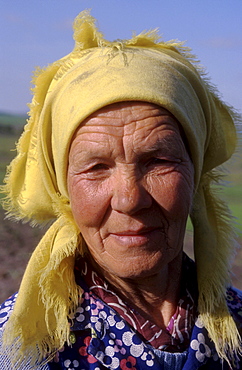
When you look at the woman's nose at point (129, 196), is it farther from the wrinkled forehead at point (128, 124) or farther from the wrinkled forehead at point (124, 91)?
the wrinkled forehead at point (124, 91)

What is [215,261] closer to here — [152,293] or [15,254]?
[152,293]

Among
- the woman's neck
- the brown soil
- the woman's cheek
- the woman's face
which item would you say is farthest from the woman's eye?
the brown soil

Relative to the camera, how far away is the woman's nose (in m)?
1.88

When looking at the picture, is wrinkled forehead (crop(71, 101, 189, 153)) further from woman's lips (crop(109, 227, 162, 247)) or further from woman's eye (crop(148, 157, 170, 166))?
woman's lips (crop(109, 227, 162, 247))

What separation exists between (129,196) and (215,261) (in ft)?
2.20

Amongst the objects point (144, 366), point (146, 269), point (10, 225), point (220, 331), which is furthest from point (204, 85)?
point (10, 225)

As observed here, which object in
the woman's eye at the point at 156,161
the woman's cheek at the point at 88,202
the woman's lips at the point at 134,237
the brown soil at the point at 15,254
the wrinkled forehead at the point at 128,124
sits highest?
the wrinkled forehead at the point at 128,124

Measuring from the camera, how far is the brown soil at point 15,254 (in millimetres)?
5336

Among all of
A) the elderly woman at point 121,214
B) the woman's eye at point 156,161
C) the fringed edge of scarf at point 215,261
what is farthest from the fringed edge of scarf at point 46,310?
the fringed edge of scarf at point 215,261

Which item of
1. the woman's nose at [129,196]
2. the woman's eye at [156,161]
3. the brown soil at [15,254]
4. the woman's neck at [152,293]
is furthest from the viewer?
the brown soil at [15,254]

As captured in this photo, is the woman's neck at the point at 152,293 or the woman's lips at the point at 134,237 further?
the woman's neck at the point at 152,293

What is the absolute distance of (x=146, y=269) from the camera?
6.50 ft

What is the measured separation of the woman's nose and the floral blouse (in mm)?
456

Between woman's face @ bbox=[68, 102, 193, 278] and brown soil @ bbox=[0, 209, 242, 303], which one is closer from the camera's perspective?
woman's face @ bbox=[68, 102, 193, 278]
